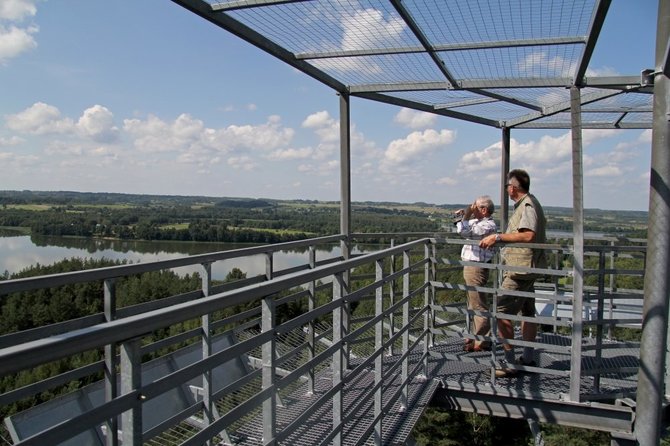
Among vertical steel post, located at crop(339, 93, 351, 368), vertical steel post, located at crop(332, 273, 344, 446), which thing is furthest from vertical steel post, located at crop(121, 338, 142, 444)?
vertical steel post, located at crop(339, 93, 351, 368)

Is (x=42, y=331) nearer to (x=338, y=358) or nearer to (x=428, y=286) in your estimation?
(x=338, y=358)

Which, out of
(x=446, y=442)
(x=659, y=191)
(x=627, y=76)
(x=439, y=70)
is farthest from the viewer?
(x=446, y=442)

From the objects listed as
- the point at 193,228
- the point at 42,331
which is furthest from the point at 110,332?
the point at 193,228

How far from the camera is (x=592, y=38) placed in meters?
3.73

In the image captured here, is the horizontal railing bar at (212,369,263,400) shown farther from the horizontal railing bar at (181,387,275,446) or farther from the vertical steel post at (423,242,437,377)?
the vertical steel post at (423,242,437,377)

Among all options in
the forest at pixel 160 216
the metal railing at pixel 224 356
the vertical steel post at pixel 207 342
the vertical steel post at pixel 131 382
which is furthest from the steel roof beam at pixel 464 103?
the forest at pixel 160 216

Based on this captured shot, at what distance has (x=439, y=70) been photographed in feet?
15.8

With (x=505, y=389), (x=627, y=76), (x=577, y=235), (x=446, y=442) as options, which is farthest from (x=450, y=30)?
(x=446, y=442)

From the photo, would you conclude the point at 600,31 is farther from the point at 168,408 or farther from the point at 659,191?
the point at 168,408

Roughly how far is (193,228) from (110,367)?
49.6 meters

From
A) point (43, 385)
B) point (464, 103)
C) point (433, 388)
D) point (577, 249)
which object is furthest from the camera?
point (464, 103)

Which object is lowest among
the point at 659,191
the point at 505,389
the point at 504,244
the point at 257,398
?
the point at 505,389

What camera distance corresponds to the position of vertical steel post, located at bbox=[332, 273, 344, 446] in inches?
100

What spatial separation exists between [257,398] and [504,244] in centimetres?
303
